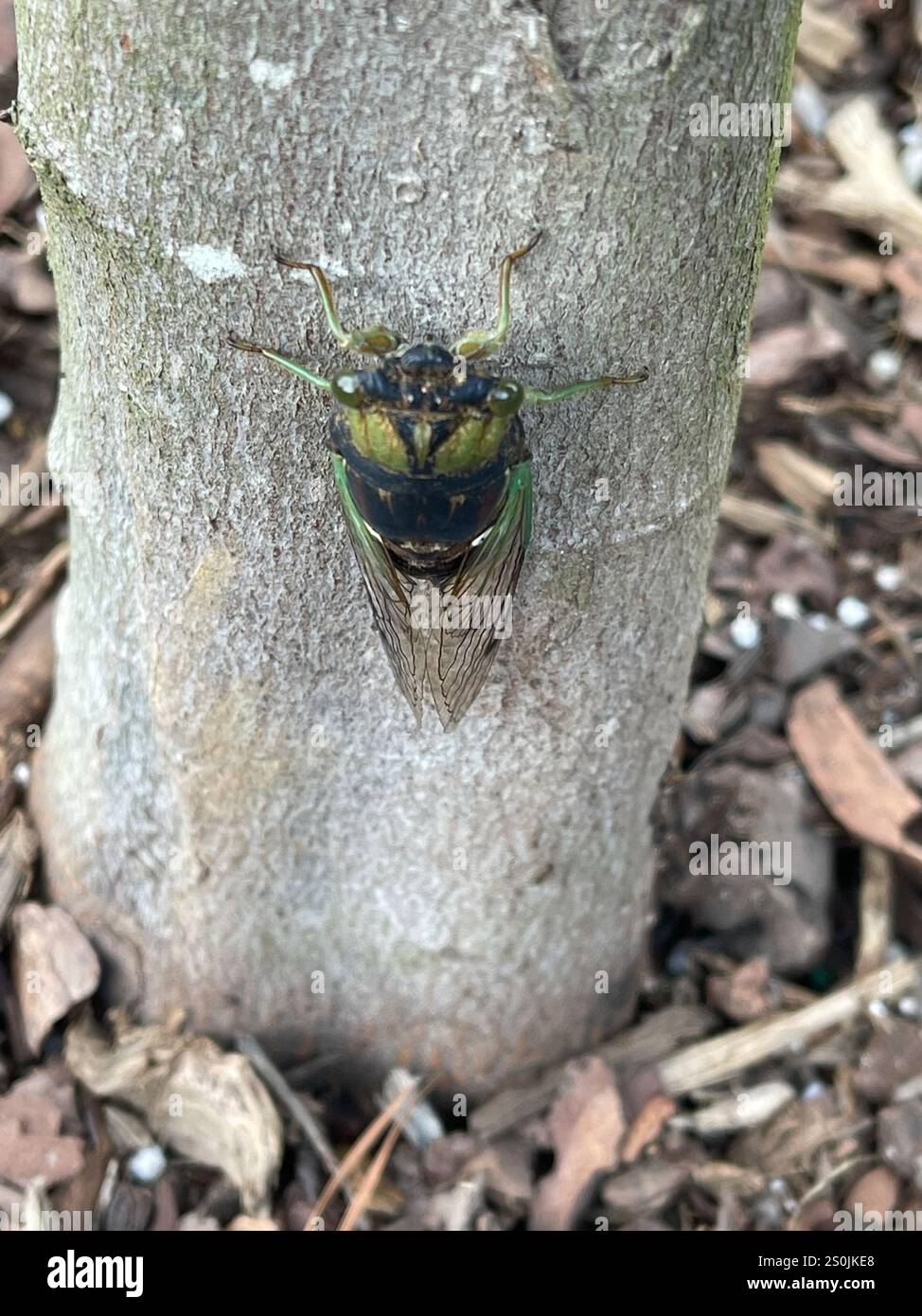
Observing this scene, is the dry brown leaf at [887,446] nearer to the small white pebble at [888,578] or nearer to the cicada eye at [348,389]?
the small white pebble at [888,578]

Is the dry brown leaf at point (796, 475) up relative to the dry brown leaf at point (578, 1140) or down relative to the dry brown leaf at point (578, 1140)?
up

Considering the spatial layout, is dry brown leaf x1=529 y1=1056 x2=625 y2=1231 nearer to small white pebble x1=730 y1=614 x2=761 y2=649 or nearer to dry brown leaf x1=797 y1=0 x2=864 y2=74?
small white pebble x1=730 y1=614 x2=761 y2=649

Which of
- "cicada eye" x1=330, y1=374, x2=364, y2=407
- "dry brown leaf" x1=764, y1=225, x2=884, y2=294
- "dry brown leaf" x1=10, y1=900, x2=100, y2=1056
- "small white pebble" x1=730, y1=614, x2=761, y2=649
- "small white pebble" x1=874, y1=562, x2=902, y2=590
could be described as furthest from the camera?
"dry brown leaf" x1=764, y1=225, x2=884, y2=294

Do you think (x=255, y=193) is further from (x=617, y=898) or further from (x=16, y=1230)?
(x=16, y=1230)

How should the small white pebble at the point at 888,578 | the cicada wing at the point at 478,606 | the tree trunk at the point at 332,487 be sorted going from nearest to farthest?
the tree trunk at the point at 332,487
the cicada wing at the point at 478,606
the small white pebble at the point at 888,578

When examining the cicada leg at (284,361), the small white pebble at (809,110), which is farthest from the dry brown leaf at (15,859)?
the small white pebble at (809,110)

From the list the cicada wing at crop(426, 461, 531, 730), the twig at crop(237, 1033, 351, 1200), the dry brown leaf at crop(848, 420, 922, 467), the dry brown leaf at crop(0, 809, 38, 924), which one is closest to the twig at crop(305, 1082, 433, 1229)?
the twig at crop(237, 1033, 351, 1200)
